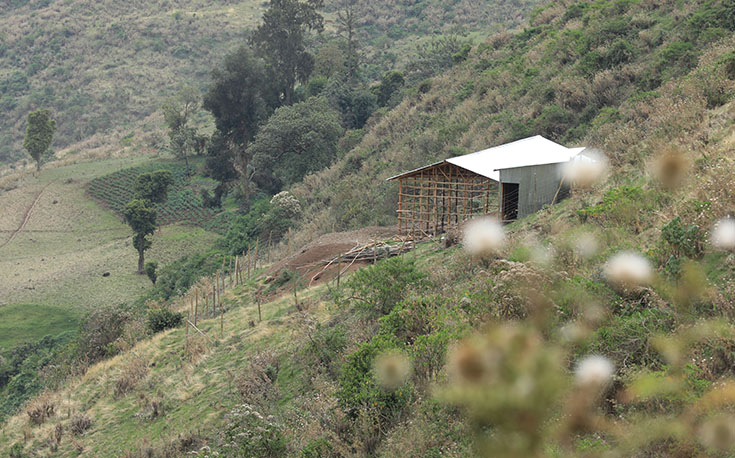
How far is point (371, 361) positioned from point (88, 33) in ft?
297

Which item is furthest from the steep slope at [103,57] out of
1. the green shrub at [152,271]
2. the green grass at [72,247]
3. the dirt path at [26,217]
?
the green shrub at [152,271]

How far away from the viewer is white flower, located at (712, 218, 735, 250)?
6.07 meters

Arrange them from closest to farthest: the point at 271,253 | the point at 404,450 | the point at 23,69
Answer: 1. the point at 404,450
2. the point at 271,253
3. the point at 23,69

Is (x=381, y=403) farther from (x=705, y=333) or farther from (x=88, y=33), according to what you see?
(x=88, y=33)

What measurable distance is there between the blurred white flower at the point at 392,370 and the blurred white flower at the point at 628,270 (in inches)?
98.3

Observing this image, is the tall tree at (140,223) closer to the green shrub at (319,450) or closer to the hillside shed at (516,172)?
the hillside shed at (516,172)

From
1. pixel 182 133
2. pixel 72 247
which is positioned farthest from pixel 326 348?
pixel 182 133

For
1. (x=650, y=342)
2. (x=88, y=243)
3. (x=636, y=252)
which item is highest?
(x=636, y=252)

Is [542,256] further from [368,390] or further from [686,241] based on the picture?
[368,390]

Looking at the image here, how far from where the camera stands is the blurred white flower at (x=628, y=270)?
615 cm

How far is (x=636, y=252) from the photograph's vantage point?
21.9ft

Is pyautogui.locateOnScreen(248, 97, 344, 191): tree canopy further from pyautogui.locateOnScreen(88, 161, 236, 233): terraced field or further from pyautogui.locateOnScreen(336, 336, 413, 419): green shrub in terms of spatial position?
pyautogui.locateOnScreen(336, 336, 413, 419): green shrub

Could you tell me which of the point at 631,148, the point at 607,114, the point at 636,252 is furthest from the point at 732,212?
the point at 607,114

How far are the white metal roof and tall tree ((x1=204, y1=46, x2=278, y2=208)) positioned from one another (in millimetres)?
27548
